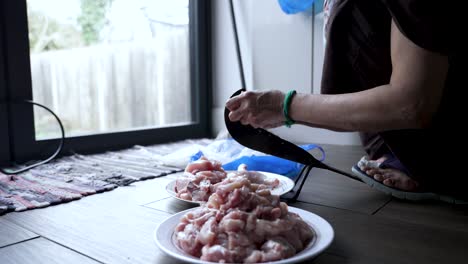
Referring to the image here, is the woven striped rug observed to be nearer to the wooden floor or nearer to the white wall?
the wooden floor

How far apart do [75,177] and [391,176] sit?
1.00 metres

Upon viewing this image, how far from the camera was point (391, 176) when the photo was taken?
1.06 m

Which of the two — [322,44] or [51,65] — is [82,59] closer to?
[51,65]

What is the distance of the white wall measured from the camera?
81.4 inches

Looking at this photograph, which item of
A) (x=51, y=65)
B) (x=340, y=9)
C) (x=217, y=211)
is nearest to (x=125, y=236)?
(x=217, y=211)

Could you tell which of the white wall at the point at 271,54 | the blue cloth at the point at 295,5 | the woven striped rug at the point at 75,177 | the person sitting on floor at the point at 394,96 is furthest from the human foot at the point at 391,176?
the blue cloth at the point at 295,5

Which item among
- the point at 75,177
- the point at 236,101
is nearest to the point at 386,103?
the point at 236,101

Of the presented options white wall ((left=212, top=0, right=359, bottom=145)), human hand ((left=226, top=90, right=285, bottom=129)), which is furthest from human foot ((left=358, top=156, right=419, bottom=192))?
white wall ((left=212, top=0, right=359, bottom=145))

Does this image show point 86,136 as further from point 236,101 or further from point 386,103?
point 386,103

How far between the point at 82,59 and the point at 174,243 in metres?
1.75

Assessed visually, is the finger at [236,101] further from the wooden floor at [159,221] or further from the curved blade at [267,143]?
the wooden floor at [159,221]

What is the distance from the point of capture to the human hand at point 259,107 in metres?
0.89

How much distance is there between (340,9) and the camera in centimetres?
95

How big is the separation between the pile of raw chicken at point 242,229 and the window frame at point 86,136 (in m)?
1.21
